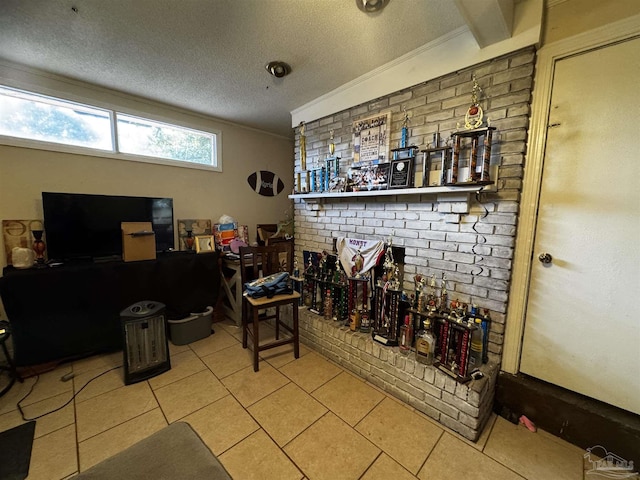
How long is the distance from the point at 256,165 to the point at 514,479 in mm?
4066

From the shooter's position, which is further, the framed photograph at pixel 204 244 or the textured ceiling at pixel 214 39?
the framed photograph at pixel 204 244

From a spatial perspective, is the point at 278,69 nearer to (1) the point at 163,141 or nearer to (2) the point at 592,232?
(1) the point at 163,141

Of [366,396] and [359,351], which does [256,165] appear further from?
[366,396]

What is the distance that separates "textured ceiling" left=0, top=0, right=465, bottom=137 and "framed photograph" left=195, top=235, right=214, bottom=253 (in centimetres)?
159

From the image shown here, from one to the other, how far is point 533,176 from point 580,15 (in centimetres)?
89

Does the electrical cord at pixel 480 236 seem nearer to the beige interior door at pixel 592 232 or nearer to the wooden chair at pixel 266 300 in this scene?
the beige interior door at pixel 592 232

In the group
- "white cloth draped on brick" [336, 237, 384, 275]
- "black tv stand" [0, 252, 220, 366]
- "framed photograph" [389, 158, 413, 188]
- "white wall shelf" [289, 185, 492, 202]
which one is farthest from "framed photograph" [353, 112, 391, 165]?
"black tv stand" [0, 252, 220, 366]

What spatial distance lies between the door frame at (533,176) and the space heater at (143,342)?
2.59 metres

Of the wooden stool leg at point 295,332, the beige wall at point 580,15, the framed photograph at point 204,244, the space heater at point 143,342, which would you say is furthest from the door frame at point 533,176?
the framed photograph at point 204,244

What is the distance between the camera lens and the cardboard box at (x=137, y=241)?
2326 mm

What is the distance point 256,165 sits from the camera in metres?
3.84

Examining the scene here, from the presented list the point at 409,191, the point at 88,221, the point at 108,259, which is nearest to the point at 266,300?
the point at 409,191

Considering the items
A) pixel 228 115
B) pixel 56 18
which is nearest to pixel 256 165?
pixel 228 115

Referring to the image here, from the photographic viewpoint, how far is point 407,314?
5.98 ft
